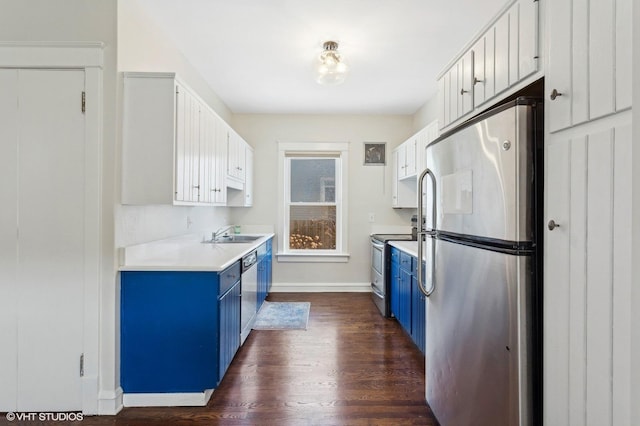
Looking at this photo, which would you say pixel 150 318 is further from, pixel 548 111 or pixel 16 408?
pixel 548 111

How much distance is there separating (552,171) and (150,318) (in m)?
2.21

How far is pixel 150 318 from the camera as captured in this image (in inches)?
78.7

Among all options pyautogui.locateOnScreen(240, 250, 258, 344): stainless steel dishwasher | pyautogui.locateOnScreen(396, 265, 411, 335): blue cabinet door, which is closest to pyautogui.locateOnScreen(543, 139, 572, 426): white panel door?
pyautogui.locateOnScreen(396, 265, 411, 335): blue cabinet door

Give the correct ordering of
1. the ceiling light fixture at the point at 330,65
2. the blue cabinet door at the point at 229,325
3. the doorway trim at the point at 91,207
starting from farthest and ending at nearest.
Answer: the ceiling light fixture at the point at 330,65, the blue cabinet door at the point at 229,325, the doorway trim at the point at 91,207

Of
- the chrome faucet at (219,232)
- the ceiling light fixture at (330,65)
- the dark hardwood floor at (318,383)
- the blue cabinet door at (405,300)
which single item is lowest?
the dark hardwood floor at (318,383)

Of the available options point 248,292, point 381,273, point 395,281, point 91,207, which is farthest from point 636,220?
point 381,273

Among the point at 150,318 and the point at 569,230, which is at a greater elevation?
the point at 569,230

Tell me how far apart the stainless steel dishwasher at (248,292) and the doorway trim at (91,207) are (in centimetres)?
104

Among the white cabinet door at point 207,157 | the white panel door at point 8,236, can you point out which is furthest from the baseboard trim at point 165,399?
the white cabinet door at point 207,157

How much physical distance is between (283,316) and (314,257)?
4.08 ft

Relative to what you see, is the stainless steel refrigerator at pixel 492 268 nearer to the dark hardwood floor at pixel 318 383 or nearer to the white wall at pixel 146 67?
the dark hardwood floor at pixel 318 383

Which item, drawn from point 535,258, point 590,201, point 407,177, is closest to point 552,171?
point 590,201

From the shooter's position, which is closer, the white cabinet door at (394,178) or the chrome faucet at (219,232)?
the chrome faucet at (219,232)

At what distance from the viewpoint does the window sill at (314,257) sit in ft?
15.6
